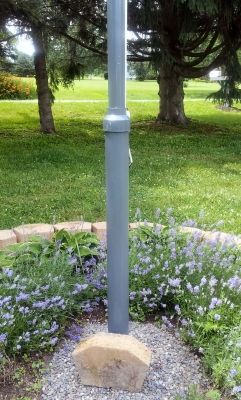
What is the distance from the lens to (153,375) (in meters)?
2.00

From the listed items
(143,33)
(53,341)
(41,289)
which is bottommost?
(53,341)

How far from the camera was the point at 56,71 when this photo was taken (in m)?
11.5

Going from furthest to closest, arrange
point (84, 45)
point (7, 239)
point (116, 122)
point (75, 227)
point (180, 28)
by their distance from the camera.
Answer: point (84, 45) → point (180, 28) → point (75, 227) → point (7, 239) → point (116, 122)

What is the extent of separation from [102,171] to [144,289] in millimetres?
4010

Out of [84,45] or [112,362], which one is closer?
[112,362]

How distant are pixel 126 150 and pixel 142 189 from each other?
344cm

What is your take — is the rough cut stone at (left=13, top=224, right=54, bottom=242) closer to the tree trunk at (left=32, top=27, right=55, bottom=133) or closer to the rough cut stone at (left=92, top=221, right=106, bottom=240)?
the rough cut stone at (left=92, top=221, right=106, bottom=240)

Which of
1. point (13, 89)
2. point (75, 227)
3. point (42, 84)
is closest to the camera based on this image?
point (75, 227)

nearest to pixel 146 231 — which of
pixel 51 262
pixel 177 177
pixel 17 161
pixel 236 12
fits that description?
pixel 51 262

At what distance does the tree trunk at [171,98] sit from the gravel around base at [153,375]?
9.91 meters

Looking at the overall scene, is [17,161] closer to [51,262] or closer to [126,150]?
[51,262]

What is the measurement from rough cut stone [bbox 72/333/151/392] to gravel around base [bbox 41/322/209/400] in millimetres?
39

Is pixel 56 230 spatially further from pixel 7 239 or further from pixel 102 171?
pixel 102 171

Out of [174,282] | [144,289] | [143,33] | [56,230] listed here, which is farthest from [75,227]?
[143,33]
